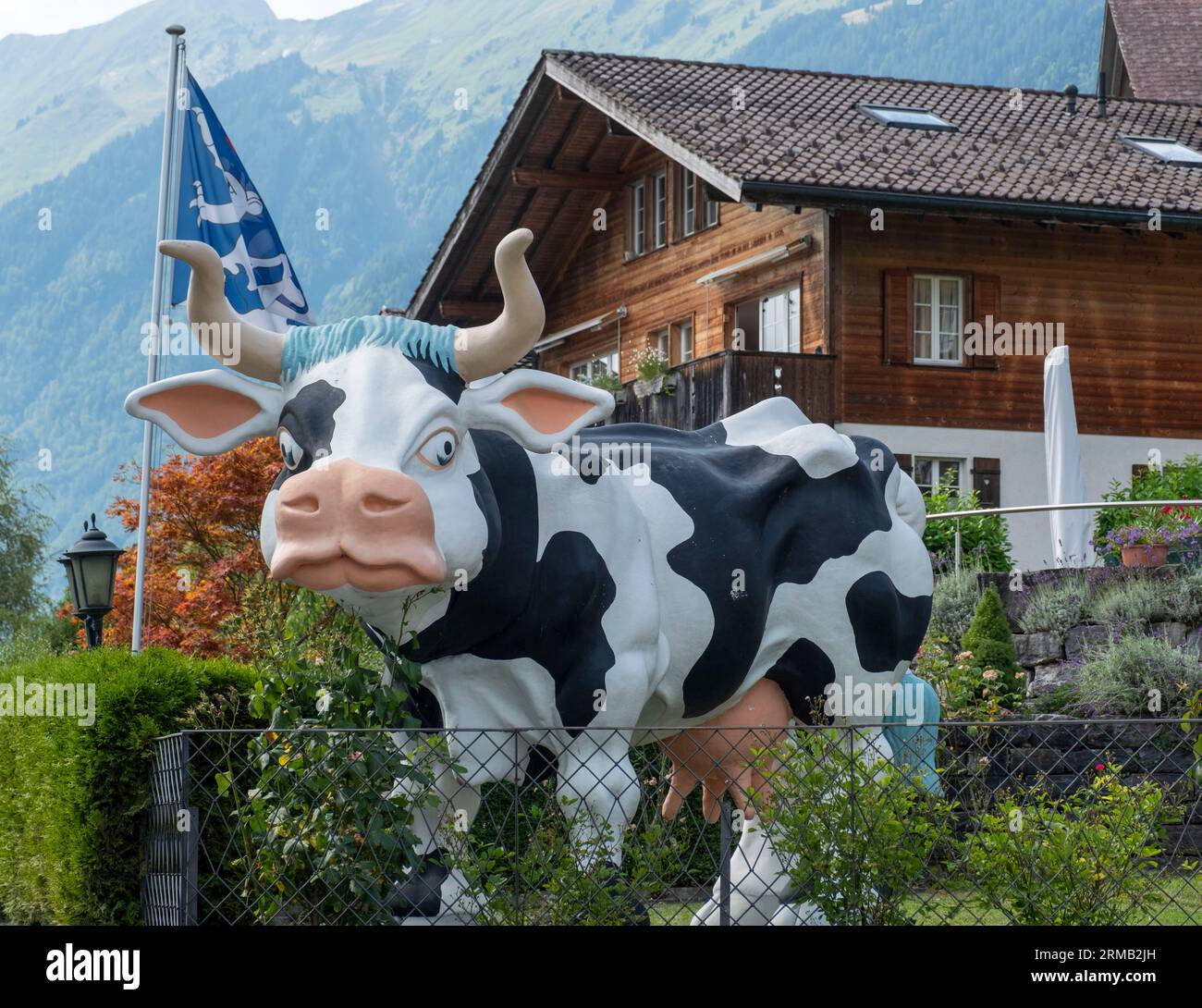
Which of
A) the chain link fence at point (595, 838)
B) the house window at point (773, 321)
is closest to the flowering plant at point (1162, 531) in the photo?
the house window at point (773, 321)

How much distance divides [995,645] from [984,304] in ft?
30.4

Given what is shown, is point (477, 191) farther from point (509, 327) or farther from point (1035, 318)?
point (509, 327)

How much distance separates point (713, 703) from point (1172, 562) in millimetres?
11265

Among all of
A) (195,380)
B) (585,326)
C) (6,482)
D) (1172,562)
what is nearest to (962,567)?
(1172,562)

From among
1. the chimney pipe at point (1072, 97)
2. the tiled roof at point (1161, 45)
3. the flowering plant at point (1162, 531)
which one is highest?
the tiled roof at point (1161, 45)

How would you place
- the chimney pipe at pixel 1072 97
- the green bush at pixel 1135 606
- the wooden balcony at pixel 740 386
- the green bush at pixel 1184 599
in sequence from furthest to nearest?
the chimney pipe at pixel 1072 97, the wooden balcony at pixel 740 386, the green bush at pixel 1135 606, the green bush at pixel 1184 599

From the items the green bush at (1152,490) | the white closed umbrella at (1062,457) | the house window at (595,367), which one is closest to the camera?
the white closed umbrella at (1062,457)

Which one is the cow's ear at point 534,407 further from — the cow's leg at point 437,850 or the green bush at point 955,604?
the green bush at point 955,604

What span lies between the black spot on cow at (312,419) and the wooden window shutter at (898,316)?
18.6 meters

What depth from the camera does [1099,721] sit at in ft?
20.9

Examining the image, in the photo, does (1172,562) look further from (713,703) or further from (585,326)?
(585,326)

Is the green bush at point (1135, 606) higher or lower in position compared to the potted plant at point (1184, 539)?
lower

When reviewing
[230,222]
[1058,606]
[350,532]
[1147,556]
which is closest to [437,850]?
[350,532]

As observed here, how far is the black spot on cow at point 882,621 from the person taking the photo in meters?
7.54
